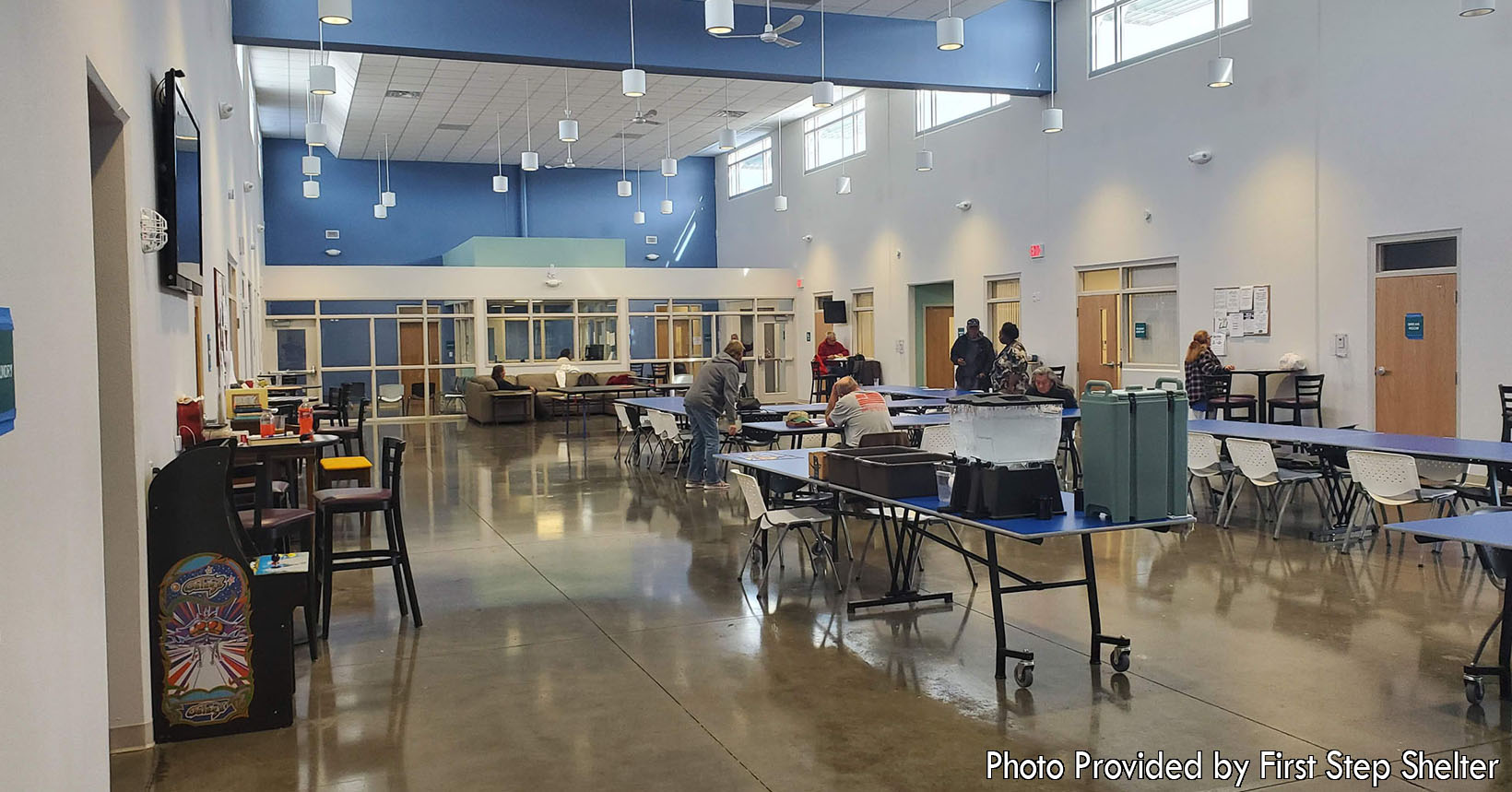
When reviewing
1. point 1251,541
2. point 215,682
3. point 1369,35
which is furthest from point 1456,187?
point 215,682

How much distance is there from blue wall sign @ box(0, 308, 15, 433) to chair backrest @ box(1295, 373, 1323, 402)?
11429 millimetres

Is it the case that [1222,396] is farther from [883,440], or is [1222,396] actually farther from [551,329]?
[551,329]

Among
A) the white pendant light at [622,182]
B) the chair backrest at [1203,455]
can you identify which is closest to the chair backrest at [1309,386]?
the chair backrest at [1203,455]

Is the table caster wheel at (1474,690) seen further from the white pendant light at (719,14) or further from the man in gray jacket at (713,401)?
the man in gray jacket at (713,401)

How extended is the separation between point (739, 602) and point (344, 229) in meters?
19.7

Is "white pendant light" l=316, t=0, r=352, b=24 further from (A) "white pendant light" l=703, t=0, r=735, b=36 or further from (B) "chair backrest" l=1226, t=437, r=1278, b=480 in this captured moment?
(B) "chair backrest" l=1226, t=437, r=1278, b=480

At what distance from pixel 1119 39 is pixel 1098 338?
146 inches

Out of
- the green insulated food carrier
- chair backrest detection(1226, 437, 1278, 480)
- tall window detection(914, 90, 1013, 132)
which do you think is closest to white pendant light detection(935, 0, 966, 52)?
chair backrest detection(1226, 437, 1278, 480)

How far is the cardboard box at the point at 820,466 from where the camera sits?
5820 millimetres

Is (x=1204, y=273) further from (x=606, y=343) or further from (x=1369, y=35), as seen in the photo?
(x=606, y=343)

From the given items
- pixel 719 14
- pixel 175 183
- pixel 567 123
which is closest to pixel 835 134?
pixel 567 123

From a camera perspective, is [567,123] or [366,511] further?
[567,123]

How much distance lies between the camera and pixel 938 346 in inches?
715

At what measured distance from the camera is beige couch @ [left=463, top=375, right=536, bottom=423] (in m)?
17.9
